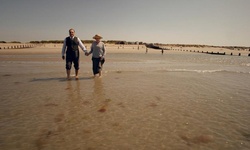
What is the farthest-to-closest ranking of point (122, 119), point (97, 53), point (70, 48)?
point (97, 53), point (70, 48), point (122, 119)

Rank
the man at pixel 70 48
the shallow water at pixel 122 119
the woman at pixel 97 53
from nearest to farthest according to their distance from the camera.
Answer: the shallow water at pixel 122 119 → the man at pixel 70 48 → the woman at pixel 97 53

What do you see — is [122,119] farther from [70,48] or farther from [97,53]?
[97,53]

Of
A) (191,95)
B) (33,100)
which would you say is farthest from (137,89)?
(33,100)

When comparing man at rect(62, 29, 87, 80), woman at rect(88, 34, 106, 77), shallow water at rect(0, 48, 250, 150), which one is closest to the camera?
shallow water at rect(0, 48, 250, 150)

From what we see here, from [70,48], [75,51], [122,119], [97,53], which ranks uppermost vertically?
[70,48]

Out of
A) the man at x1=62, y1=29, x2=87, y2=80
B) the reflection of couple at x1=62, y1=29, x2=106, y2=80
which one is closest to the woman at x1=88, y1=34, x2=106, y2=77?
the reflection of couple at x1=62, y1=29, x2=106, y2=80

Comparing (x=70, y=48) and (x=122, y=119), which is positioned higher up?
(x=70, y=48)

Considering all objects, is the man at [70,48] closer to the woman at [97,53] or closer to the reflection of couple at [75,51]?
the reflection of couple at [75,51]

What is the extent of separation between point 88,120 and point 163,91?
3751 millimetres

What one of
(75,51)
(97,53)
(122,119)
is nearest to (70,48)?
(75,51)

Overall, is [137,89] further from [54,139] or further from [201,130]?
[54,139]

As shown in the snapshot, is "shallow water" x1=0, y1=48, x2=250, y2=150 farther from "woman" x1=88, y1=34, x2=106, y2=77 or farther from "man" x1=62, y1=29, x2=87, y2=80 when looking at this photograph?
"woman" x1=88, y1=34, x2=106, y2=77

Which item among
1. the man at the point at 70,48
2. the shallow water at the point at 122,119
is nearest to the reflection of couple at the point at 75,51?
the man at the point at 70,48

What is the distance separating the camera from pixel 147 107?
5.34 m
